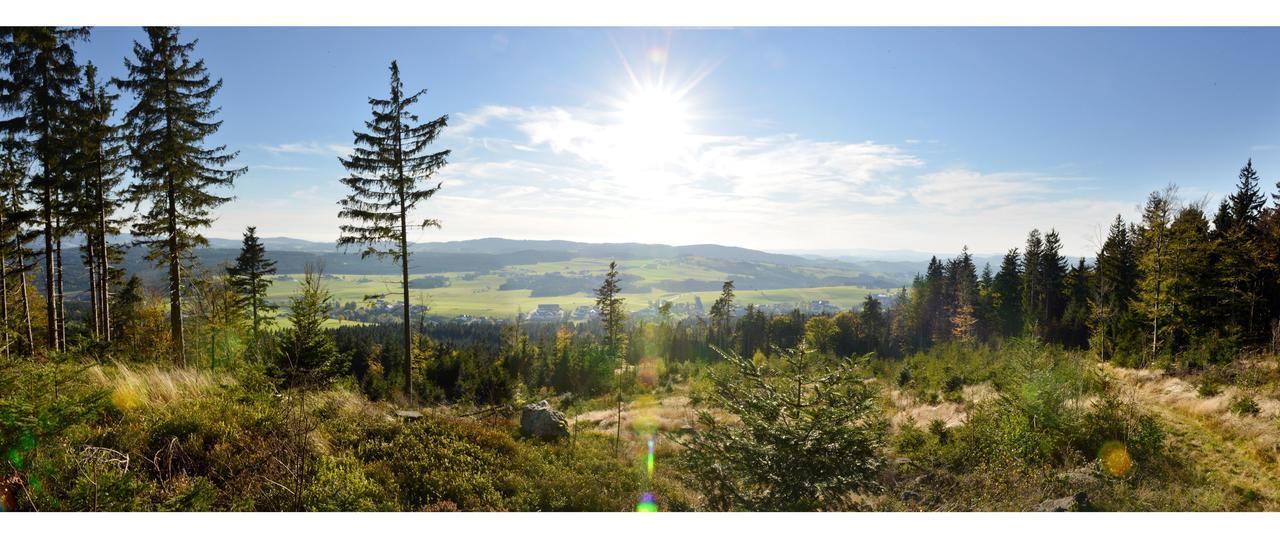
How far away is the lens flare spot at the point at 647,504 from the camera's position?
8.01m

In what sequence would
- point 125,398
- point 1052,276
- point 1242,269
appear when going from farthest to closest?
point 1052,276 < point 1242,269 < point 125,398

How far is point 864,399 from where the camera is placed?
7.21 metres

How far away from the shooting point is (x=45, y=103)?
12773mm

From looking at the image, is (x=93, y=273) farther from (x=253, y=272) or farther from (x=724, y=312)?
(x=724, y=312)

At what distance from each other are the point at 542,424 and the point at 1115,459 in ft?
41.5

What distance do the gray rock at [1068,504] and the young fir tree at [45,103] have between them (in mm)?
22967

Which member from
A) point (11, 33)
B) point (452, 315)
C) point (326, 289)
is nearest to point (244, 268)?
point (11, 33)

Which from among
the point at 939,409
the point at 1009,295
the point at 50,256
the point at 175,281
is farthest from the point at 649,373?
the point at 50,256

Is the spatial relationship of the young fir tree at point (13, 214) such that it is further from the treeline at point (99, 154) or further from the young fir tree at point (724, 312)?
the young fir tree at point (724, 312)

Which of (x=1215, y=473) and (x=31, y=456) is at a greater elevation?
(x=31, y=456)

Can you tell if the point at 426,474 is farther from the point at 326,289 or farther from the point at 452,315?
the point at 452,315

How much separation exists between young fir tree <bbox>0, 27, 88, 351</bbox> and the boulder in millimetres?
14595

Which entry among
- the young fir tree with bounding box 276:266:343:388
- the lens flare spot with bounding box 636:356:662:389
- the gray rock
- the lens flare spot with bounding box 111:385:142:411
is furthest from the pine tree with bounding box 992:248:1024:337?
the lens flare spot with bounding box 111:385:142:411

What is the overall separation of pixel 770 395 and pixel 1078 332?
4524cm
